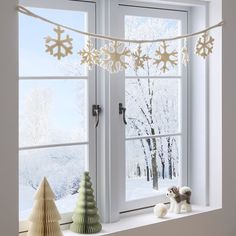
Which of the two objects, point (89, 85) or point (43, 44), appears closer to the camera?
point (43, 44)

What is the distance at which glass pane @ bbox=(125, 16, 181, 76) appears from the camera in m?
2.97

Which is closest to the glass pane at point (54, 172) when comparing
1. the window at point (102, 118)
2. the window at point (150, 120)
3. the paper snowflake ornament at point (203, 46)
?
the window at point (102, 118)

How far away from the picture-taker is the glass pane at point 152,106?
302 centimetres

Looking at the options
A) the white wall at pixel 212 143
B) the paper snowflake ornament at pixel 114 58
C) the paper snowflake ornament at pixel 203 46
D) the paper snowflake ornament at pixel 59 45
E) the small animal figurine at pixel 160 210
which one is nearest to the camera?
the white wall at pixel 212 143

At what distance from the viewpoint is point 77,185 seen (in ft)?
9.20

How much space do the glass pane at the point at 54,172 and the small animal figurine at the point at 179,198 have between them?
22.2 inches

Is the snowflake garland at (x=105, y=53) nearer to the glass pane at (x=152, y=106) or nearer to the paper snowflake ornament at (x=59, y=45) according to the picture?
the paper snowflake ornament at (x=59, y=45)

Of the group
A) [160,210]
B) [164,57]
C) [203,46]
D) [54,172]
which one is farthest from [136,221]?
[203,46]

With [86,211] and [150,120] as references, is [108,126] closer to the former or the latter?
[150,120]

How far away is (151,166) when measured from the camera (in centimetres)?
312

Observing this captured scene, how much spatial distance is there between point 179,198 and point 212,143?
0.41 metres

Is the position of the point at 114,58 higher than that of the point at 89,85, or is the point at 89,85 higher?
the point at 114,58

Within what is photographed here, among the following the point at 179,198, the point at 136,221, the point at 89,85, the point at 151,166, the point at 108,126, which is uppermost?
the point at 89,85

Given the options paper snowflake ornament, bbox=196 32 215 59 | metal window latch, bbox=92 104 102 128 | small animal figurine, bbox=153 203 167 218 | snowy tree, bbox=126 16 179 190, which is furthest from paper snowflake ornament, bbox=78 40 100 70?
small animal figurine, bbox=153 203 167 218
